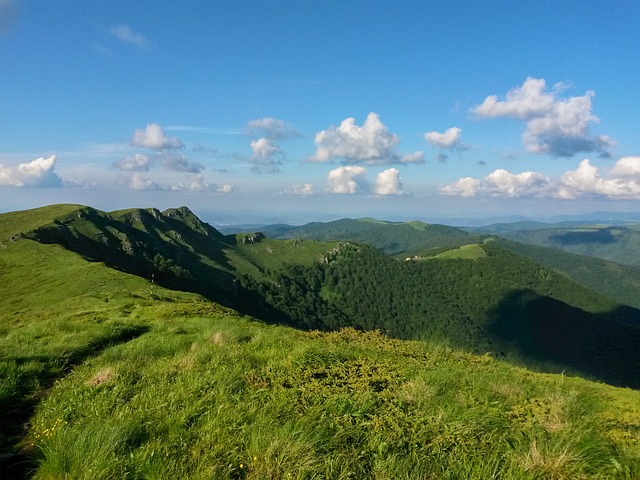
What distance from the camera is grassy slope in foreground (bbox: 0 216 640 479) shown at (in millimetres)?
5359

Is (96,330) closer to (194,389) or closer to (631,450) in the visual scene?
(194,389)

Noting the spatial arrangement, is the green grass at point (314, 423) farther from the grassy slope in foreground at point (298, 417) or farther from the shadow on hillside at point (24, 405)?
the shadow on hillside at point (24, 405)

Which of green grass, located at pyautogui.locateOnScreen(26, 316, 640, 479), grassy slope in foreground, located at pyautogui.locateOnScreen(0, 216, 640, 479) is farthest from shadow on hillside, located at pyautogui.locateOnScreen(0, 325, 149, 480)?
green grass, located at pyautogui.locateOnScreen(26, 316, 640, 479)

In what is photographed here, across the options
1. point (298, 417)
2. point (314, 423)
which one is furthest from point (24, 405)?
point (314, 423)

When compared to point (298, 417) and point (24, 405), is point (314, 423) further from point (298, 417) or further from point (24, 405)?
point (24, 405)

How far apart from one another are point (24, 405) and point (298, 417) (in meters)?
6.19

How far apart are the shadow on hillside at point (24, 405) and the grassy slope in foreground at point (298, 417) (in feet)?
0.17

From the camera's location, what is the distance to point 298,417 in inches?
263

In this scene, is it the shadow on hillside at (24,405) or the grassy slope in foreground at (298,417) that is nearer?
A: the grassy slope in foreground at (298,417)

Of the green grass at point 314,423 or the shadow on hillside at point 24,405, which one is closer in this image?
the green grass at point 314,423

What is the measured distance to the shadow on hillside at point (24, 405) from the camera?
5582 millimetres

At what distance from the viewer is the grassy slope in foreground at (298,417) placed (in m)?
5.36

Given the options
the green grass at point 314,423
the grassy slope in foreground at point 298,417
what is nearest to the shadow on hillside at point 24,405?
the grassy slope in foreground at point 298,417

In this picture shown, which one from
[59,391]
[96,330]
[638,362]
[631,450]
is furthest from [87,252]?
[638,362]
